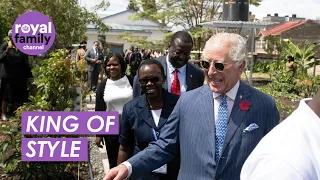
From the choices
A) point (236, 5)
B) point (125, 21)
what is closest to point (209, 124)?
point (236, 5)

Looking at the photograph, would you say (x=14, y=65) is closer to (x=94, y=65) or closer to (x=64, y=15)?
(x=64, y=15)

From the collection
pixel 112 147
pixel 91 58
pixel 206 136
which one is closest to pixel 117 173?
pixel 206 136

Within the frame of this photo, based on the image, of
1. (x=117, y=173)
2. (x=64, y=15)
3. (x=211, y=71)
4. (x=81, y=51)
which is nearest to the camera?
(x=117, y=173)

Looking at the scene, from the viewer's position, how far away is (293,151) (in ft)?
3.54

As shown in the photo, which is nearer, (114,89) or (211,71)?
(211,71)

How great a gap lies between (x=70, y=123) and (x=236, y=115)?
217 centimetres

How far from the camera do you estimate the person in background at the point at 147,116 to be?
11.2 feet

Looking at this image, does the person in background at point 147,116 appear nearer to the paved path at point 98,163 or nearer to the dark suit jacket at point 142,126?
the dark suit jacket at point 142,126

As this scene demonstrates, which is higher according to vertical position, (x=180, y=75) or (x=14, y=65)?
(x=180, y=75)

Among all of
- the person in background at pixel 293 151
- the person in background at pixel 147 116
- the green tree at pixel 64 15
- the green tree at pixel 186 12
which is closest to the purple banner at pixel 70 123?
the person in background at pixel 147 116

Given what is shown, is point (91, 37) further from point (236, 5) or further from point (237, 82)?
point (237, 82)

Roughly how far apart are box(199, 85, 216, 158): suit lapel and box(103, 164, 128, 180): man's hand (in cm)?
48

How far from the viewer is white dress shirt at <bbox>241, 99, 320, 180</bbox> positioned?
3.46ft

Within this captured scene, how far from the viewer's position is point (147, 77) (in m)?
3.61
